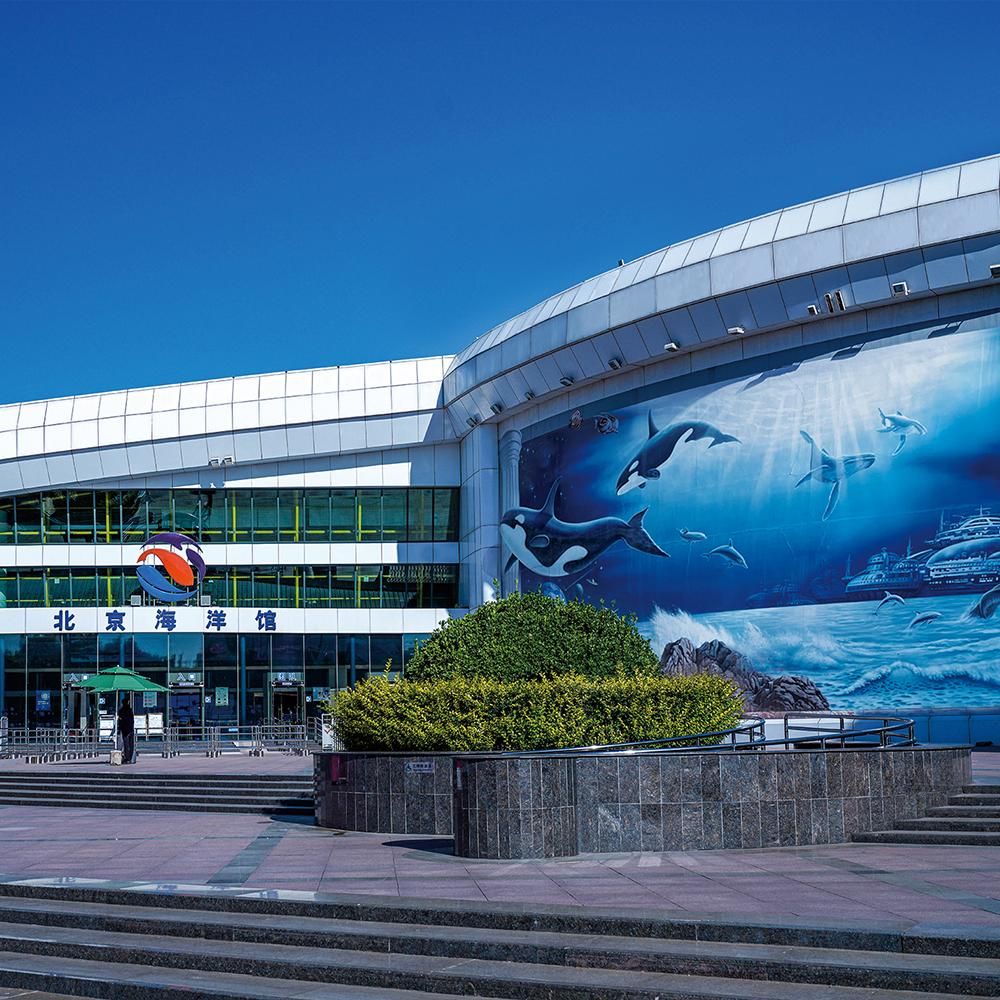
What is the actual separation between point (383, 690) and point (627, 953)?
10.0m

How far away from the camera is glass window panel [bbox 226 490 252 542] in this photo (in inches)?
1884

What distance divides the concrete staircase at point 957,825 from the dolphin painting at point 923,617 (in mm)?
11960

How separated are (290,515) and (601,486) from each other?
14.3m

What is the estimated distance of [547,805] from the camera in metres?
14.8

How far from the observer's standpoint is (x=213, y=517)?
47.9 m

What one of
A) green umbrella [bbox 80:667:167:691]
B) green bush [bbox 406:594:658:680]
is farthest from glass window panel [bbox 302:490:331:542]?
green bush [bbox 406:594:658:680]

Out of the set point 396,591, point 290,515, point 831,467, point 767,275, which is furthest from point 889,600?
point 290,515

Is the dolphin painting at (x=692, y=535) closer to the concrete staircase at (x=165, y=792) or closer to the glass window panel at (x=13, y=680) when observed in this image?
the concrete staircase at (x=165, y=792)

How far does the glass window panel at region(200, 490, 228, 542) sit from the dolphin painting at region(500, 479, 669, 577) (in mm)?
10950

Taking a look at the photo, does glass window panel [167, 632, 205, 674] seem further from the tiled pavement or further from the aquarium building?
the tiled pavement

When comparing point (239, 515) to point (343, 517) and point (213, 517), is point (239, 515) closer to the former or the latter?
point (213, 517)

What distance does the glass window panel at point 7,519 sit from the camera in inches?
1884

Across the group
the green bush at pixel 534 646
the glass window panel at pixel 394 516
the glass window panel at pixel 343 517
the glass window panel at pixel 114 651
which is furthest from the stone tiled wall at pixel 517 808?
the glass window panel at pixel 114 651

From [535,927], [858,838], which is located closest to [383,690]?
[858,838]
